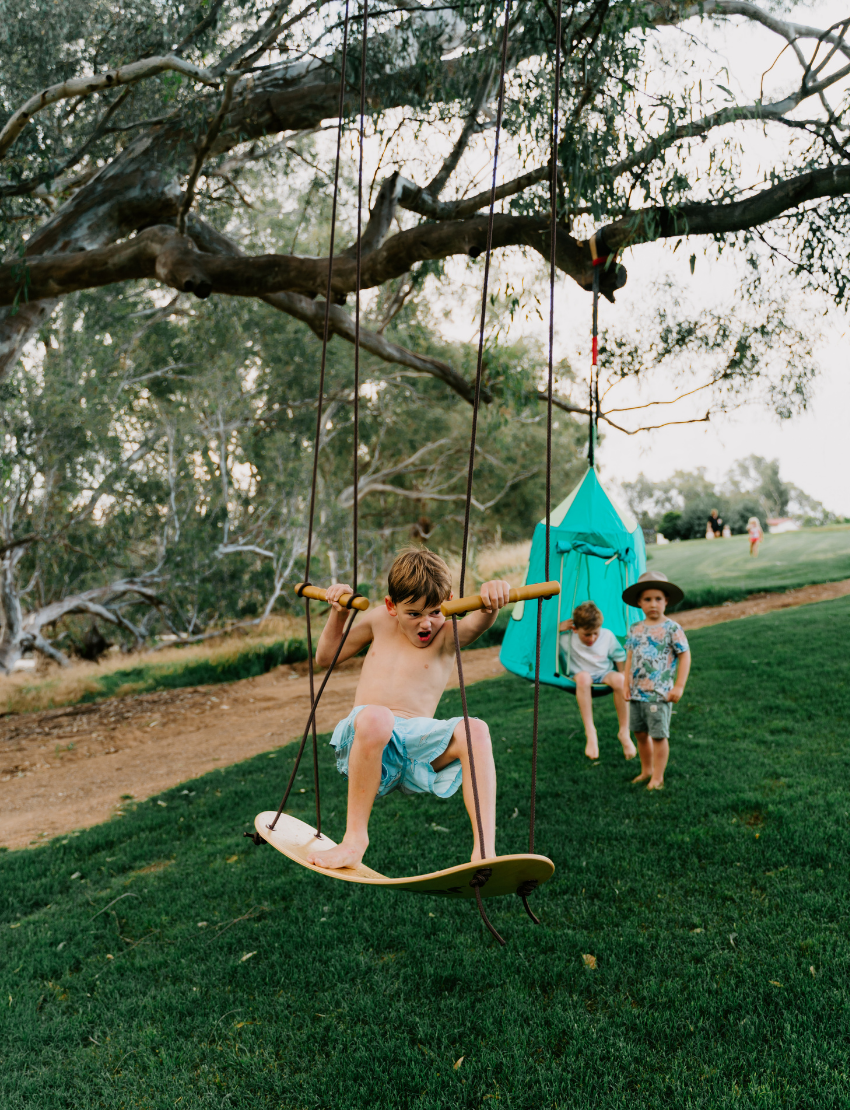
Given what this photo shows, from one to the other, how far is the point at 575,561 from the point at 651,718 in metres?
2.05

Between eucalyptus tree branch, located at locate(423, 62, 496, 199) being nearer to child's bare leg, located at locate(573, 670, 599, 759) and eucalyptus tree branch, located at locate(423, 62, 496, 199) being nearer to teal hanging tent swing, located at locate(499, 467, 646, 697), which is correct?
teal hanging tent swing, located at locate(499, 467, 646, 697)

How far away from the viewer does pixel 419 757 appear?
8.02 ft

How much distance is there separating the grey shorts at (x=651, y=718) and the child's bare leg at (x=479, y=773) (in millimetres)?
2274

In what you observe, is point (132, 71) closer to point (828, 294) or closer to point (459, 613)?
point (459, 613)

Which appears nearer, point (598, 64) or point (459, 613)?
point (459, 613)

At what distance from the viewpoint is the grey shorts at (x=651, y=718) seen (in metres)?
4.43

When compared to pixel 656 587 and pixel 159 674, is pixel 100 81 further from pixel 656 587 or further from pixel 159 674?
pixel 159 674

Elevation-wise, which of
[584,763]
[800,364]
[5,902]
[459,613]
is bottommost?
[5,902]

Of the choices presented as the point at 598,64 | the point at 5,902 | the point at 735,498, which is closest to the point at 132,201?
the point at 598,64

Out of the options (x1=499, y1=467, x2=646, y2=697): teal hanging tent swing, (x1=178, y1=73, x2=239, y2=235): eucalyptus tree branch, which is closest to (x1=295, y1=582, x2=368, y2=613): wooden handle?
(x1=499, y1=467, x2=646, y2=697): teal hanging tent swing

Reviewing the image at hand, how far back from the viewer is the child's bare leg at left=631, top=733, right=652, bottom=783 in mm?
4664

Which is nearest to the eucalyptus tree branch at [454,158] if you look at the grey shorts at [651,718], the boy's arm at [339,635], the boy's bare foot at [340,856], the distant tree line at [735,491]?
the grey shorts at [651,718]

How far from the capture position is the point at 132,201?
6711 mm

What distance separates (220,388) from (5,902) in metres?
10.1
